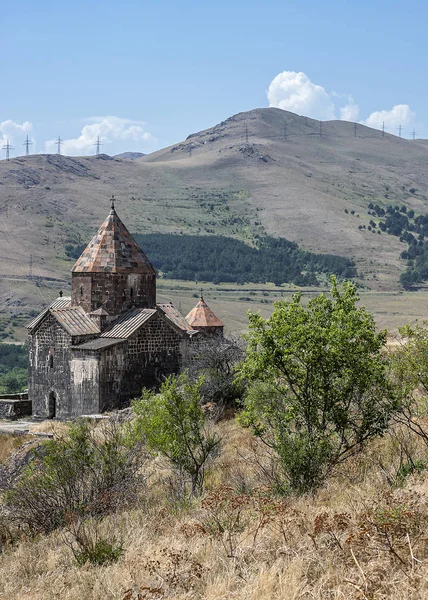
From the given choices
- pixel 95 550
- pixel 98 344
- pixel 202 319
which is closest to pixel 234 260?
pixel 202 319

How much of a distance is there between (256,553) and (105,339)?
15.6 m

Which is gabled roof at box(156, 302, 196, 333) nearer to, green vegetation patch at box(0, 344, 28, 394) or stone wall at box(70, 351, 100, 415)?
stone wall at box(70, 351, 100, 415)

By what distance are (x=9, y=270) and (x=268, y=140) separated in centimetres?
11016

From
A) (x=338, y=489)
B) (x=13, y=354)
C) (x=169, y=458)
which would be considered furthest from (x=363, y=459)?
(x=13, y=354)

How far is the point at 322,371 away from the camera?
38.4ft

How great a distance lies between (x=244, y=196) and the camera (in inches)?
5556

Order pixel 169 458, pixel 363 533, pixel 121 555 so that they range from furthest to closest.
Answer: pixel 169 458 → pixel 121 555 → pixel 363 533

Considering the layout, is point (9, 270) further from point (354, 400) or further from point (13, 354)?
point (354, 400)

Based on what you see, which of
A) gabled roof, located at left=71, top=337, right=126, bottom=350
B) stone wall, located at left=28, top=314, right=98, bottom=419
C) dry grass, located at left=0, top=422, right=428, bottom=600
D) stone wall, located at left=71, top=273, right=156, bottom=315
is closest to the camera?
dry grass, located at left=0, top=422, right=428, bottom=600

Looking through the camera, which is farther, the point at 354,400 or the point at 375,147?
the point at 375,147

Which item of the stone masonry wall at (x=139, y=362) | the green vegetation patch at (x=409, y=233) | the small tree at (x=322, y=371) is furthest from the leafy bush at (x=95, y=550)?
the green vegetation patch at (x=409, y=233)

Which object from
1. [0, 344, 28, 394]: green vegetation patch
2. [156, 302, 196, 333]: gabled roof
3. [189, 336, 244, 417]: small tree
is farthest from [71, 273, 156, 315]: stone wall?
[0, 344, 28, 394]: green vegetation patch

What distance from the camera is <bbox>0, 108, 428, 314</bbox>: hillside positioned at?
10781 cm

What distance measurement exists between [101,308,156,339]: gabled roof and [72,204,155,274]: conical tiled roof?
129cm
